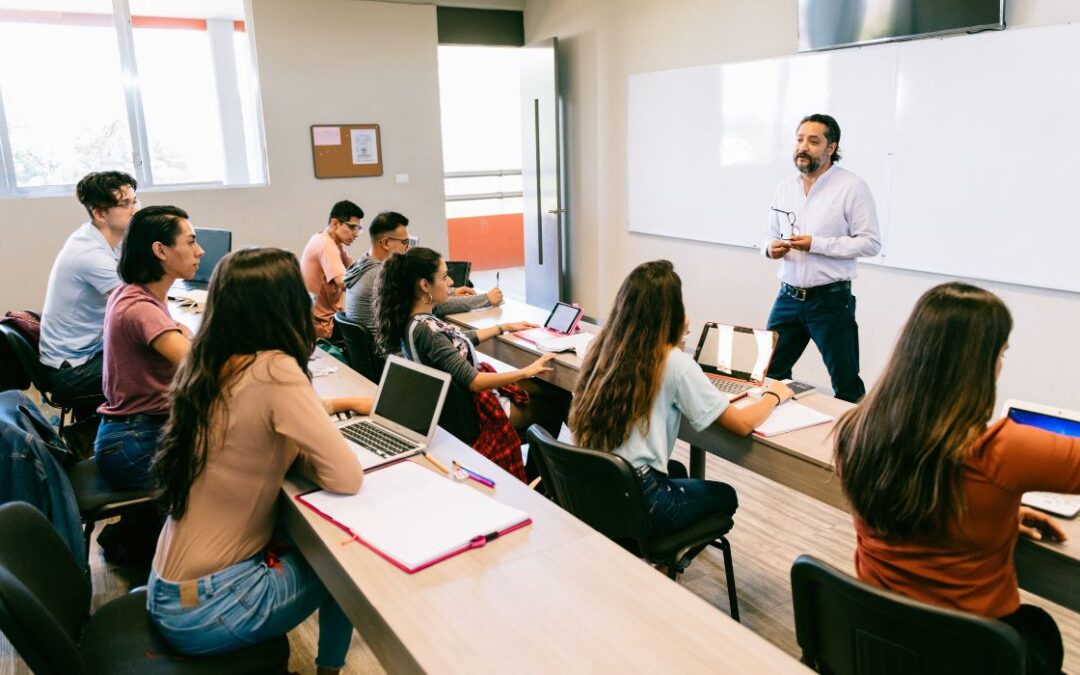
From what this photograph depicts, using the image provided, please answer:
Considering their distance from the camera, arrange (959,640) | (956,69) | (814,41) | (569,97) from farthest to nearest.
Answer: (569,97) → (814,41) → (956,69) → (959,640)

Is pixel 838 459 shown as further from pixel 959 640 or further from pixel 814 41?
pixel 814 41

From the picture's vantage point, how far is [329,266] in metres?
4.05

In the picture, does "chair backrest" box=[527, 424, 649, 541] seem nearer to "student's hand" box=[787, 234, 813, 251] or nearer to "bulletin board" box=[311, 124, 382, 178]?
"student's hand" box=[787, 234, 813, 251]

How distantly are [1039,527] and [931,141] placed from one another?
2830 millimetres

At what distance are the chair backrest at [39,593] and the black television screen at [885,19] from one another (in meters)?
4.05

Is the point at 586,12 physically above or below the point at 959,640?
above

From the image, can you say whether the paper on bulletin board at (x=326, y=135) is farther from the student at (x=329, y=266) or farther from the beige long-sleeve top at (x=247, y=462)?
the beige long-sleeve top at (x=247, y=462)

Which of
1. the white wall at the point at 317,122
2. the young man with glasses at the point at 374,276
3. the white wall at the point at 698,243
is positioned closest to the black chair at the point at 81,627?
the young man with glasses at the point at 374,276

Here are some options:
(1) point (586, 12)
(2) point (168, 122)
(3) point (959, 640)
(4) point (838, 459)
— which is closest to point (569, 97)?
(1) point (586, 12)

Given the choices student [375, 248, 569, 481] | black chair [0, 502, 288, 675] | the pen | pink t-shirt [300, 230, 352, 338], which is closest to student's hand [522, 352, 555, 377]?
student [375, 248, 569, 481]

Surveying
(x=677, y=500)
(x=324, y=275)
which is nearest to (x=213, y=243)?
(x=324, y=275)

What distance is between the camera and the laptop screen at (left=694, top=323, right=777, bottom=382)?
98.7 inches

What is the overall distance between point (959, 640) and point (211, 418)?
141 cm

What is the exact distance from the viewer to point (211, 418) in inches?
62.3
